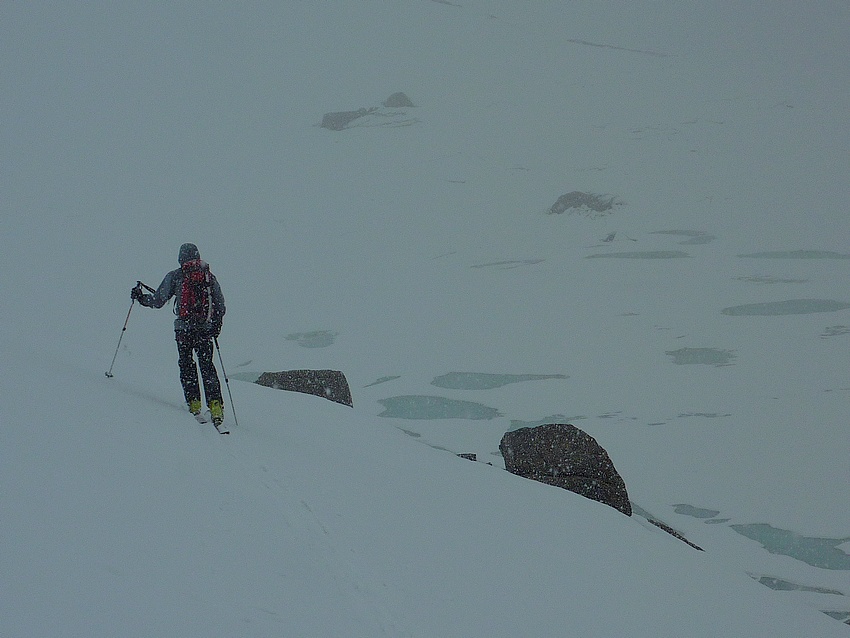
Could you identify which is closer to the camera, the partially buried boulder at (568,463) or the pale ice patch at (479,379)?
the partially buried boulder at (568,463)

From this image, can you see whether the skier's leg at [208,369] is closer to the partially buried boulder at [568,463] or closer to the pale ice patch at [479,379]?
the partially buried boulder at [568,463]

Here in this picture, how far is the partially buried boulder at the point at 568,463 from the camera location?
31.6 ft

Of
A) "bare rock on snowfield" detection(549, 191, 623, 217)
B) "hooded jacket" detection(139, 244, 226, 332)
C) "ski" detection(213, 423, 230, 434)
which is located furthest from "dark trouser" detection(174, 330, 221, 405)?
"bare rock on snowfield" detection(549, 191, 623, 217)

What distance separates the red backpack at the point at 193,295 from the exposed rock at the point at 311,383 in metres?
5.82

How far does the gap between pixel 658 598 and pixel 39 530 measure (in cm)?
451

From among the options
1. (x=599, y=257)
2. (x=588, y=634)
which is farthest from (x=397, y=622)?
(x=599, y=257)

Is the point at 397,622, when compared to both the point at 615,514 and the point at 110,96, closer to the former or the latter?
the point at 615,514

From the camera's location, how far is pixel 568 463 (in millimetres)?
9945

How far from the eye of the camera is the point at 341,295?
80.8 feet

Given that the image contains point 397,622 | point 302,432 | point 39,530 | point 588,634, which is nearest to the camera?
point 39,530

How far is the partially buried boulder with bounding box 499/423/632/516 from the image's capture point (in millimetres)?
9633

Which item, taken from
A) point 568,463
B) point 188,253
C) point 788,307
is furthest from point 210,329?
point 788,307

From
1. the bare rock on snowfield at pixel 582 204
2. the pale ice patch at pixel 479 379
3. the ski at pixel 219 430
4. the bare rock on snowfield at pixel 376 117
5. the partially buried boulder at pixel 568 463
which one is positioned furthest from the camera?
the bare rock on snowfield at pixel 376 117

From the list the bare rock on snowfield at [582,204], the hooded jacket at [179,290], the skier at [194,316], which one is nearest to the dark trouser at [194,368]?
the skier at [194,316]
